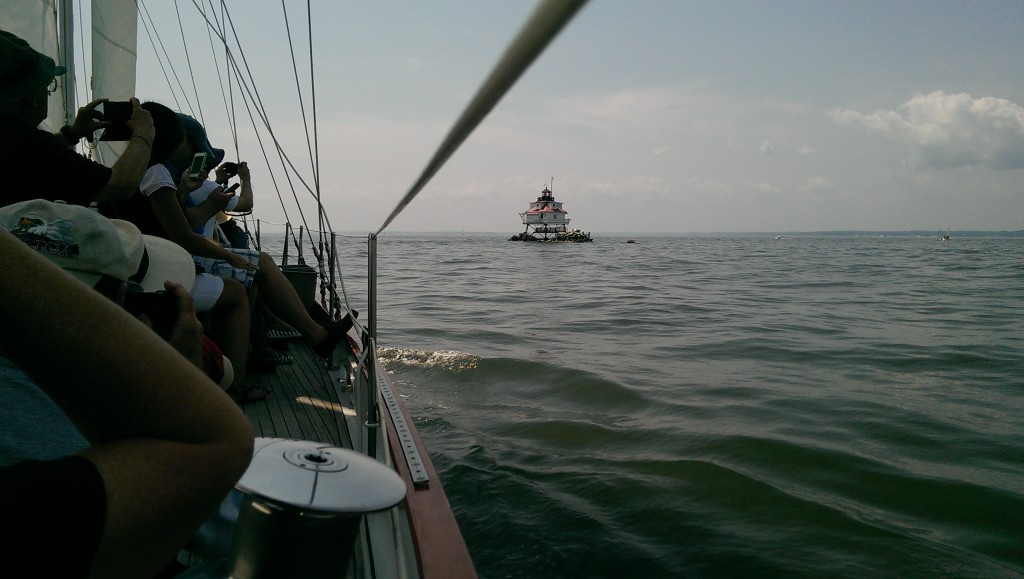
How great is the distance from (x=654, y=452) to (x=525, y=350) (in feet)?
10.2

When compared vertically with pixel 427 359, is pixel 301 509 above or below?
above

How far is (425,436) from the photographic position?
14.1 feet

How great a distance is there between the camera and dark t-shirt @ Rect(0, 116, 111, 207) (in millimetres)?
1762

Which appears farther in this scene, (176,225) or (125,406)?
(176,225)

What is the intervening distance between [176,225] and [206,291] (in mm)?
340

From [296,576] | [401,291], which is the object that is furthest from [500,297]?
[296,576]

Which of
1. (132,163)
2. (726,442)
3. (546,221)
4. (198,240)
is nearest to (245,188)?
(198,240)

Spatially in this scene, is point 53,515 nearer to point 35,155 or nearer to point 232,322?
point 35,155

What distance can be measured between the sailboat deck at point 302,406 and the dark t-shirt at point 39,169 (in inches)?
44.0

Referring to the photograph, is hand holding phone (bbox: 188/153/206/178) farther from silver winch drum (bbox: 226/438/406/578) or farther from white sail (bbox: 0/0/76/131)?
silver winch drum (bbox: 226/438/406/578)

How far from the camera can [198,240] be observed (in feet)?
9.41

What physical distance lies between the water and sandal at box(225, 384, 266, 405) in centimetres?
115

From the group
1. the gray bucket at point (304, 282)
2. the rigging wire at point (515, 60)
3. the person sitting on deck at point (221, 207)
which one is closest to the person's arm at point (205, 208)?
the person sitting on deck at point (221, 207)

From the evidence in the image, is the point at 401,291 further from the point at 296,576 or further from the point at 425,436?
the point at 296,576
